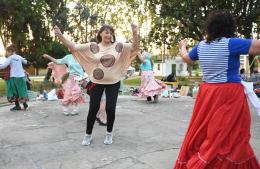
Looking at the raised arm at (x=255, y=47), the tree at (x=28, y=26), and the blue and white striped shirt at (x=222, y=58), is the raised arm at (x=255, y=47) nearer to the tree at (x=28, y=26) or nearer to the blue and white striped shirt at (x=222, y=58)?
the blue and white striped shirt at (x=222, y=58)

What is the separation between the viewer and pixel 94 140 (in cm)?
612

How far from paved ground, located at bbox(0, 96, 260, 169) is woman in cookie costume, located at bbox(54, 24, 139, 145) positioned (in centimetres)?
46

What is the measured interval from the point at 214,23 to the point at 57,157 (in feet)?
9.18

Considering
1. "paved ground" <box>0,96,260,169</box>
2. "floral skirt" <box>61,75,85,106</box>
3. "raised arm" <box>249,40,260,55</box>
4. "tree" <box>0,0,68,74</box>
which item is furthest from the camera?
"tree" <box>0,0,68,74</box>

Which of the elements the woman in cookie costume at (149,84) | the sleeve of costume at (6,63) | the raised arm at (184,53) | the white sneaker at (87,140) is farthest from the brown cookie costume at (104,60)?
the woman in cookie costume at (149,84)

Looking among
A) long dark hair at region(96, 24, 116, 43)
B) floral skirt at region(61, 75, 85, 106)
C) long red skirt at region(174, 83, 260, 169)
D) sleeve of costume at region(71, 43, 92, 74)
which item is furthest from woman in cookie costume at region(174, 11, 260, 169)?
floral skirt at region(61, 75, 85, 106)

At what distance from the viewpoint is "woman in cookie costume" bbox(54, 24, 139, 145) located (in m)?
5.69

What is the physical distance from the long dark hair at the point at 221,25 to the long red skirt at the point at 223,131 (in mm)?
443

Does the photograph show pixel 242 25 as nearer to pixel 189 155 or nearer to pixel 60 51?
pixel 60 51

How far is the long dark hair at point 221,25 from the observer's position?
3441mm

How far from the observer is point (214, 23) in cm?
346

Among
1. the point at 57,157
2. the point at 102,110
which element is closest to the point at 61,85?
the point at 102,110

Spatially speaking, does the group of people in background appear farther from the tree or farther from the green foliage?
the green foliage

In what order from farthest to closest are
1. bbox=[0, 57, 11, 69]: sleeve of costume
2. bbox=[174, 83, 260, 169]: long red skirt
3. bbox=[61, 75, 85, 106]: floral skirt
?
bbox=[0, 57, 11, 69]: sleeve of costume < bbox=[61, 75, 85, 106]: floral skirt < bbox=[174, 83, 260, 169]: long red skirt
